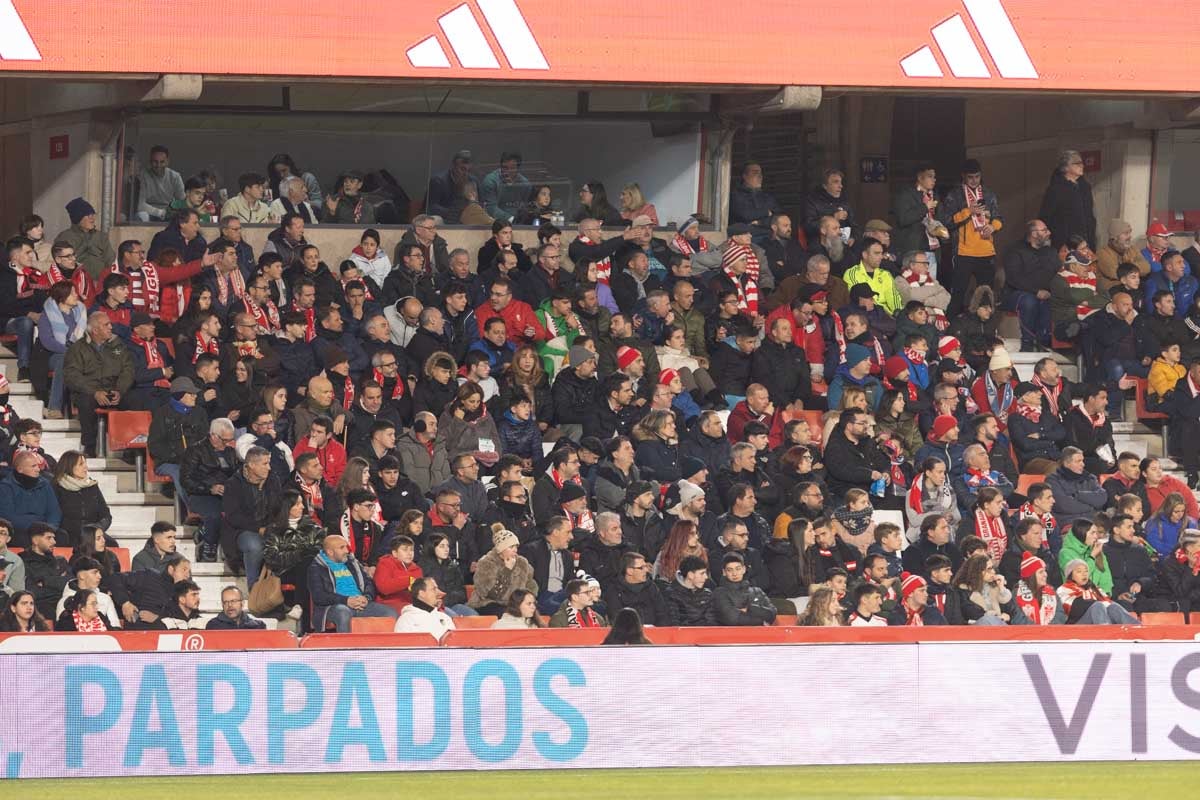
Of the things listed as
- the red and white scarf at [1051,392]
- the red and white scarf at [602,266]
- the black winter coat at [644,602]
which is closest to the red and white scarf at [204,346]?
the red and white scarf at [602,266]

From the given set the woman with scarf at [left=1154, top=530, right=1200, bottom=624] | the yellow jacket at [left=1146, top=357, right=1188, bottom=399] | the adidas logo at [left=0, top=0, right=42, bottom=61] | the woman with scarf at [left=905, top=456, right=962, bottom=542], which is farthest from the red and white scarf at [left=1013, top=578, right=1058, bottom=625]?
the adidas logo at [left=0, top=0, right=42, bottom=61]

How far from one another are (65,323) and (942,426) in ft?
23.2

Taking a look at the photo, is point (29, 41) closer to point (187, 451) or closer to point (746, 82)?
point (187, 451)

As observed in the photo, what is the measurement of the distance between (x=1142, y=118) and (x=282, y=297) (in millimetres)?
9237

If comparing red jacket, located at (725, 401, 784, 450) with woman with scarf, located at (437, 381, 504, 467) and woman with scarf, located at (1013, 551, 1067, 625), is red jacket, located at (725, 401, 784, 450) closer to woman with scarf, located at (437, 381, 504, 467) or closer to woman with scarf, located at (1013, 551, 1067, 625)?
woman with scarf, located at (437, 381, 504, 467)

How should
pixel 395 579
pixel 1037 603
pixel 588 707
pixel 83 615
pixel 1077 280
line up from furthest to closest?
pixel 1077 280
pixel 1037 603
pixel 395 579
pixel 83 615
pixel 588 707

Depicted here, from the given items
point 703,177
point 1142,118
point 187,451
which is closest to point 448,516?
point 187,451

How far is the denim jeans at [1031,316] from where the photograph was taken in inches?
899

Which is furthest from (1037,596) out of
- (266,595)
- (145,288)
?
(145,288)

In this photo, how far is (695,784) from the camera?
13.6 metres

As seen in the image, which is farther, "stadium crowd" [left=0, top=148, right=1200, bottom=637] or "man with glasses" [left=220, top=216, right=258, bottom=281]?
"man with glasses" [left=220, top=216, right=258, bottom=281]

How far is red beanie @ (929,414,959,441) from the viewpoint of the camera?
19562 mm

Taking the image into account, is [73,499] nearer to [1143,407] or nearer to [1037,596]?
[1037,596]

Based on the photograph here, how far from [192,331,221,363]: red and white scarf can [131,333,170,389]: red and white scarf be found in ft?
1.09
